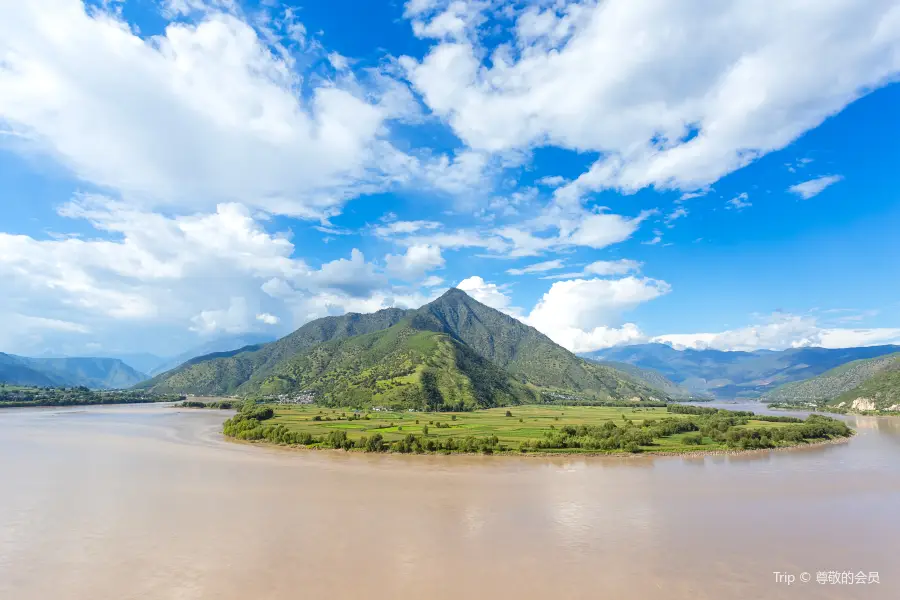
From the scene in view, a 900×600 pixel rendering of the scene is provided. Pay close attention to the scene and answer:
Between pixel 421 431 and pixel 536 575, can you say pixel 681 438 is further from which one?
pixel 536 575

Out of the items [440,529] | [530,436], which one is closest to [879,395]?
[530,436]

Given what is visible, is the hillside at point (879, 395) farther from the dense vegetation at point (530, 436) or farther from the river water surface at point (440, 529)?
the river water surface at point (440, 529)

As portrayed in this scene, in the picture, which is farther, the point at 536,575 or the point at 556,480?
the point at 556,480

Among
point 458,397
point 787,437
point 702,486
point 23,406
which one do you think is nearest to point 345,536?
point 702,486

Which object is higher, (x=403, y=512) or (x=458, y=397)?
(x=458, y=397)

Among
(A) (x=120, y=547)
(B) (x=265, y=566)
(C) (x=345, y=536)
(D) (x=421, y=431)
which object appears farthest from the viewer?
(D) (x=421, y=431)

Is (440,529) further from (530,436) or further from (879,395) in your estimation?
(879,395)

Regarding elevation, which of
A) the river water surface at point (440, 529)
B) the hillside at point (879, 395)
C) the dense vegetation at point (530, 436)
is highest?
the hillside at point (879, 395)

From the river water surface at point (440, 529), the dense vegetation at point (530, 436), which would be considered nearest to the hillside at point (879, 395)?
the dense vegetation at point (530, 436)
